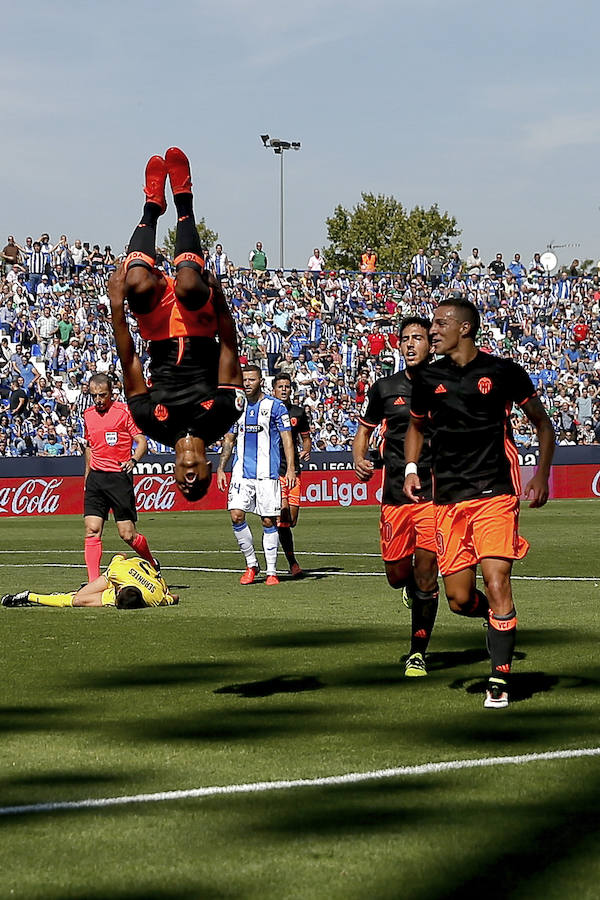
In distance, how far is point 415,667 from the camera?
8992 mm

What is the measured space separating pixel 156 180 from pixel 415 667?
3.58 meters

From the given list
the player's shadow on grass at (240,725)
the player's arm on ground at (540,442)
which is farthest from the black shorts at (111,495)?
the player's arm on ground at (540,442)

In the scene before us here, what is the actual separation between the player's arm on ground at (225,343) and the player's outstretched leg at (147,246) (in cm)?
39

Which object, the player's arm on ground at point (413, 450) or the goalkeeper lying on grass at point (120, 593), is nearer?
the player's arm on ground at point (413, 450)

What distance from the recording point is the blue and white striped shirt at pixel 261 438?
53.3ft

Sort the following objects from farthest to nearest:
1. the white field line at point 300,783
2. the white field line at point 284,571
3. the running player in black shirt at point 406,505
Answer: the white field line at point 284,571, the running player in black shirt at point 406,505, the white field line at point 300,783

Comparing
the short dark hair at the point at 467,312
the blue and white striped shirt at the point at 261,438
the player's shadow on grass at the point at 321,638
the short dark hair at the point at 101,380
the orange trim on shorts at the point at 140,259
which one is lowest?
the player's shadow on grass at the point at 321,638

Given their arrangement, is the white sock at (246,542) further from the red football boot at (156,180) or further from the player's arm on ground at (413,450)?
the red football boot at (156,180)

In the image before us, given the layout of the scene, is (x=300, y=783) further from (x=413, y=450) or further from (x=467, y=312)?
(x=467, y=312)

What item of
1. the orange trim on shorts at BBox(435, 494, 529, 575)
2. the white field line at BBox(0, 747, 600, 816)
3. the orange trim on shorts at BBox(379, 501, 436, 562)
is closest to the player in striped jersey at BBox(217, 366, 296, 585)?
the orange trim on shorts at BBox(379, 501, 436, 562)

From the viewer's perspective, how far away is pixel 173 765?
6.39 m

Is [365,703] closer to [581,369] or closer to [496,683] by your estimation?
[496,683]

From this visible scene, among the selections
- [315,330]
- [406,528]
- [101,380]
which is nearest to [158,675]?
[406,528]

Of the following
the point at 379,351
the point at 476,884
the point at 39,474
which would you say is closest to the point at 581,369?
the point at 379,351
